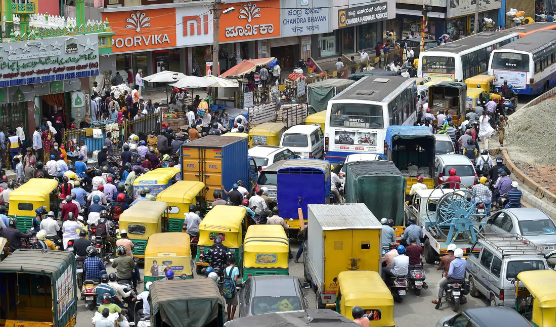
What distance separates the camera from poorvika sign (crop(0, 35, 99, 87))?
103ft

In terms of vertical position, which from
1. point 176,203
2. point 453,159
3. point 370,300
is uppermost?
point 453,159

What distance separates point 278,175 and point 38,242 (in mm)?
6628

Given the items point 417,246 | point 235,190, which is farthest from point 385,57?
point 417,246

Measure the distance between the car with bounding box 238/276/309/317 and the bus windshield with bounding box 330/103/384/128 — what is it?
14.4 meters

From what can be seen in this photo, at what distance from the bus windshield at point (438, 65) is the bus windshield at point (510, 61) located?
232cm

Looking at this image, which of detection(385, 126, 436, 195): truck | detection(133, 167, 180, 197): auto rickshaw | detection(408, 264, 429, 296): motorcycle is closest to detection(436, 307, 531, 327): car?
detection(408, 264, 429, 296): motorcycle

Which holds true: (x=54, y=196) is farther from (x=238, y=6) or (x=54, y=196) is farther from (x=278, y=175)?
(x=238, y=6)

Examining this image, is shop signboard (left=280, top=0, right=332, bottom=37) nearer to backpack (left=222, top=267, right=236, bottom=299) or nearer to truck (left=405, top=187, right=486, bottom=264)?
truck (left=405, top=187, right=486, bottom=264)

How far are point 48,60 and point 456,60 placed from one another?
20.1m

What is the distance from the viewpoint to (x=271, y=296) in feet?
55.0

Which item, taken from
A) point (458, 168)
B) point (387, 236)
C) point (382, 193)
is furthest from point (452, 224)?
point (458, 168)

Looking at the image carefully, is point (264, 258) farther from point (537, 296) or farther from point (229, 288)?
point (537, 296)

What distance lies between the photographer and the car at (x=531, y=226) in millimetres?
20750

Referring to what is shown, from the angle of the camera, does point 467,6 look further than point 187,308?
Yes
